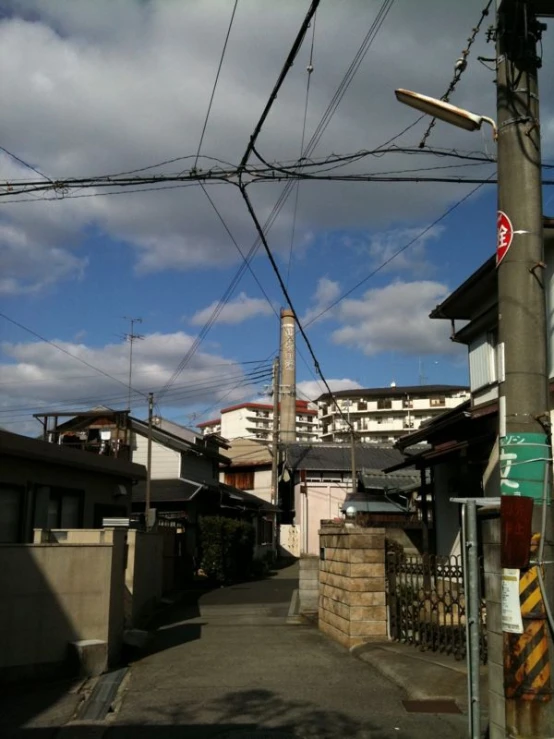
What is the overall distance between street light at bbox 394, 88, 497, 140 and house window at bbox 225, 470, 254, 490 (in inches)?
1727

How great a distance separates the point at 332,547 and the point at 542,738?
7.71 m

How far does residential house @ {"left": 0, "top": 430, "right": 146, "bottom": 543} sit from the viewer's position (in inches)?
492

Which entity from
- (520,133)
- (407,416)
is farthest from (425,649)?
(407,416)

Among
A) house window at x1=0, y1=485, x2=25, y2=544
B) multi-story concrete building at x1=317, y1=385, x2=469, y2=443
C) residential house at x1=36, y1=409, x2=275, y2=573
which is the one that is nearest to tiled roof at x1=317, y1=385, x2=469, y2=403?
multi-story concrete building at x1=317, y1=385, x2=469, y2=443

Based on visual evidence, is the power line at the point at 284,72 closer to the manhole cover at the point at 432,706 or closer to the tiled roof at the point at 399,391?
the manhole cover at the point at 432,706

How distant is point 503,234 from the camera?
5.41 meters

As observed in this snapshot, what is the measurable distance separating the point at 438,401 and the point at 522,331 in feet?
281

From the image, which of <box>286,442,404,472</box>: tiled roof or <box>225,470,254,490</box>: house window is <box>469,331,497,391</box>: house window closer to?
<box>286,442,404,472</box>: tiled roof

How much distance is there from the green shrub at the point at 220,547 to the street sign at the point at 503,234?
69.5 feet

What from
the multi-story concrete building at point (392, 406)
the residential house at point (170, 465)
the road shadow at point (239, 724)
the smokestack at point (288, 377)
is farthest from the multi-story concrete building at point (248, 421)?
the road shadow at point (239, 724)

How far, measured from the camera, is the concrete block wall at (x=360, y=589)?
10531 millimetres

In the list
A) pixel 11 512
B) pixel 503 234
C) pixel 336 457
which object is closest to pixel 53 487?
pixel 11 512

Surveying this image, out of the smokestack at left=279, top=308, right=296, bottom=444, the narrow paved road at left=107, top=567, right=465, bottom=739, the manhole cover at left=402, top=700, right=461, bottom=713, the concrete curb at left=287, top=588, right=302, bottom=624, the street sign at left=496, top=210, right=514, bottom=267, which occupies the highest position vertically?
the smokestack at left=279, top=308, right=296, bottom=444

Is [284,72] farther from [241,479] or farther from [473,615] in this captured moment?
[241,479]
